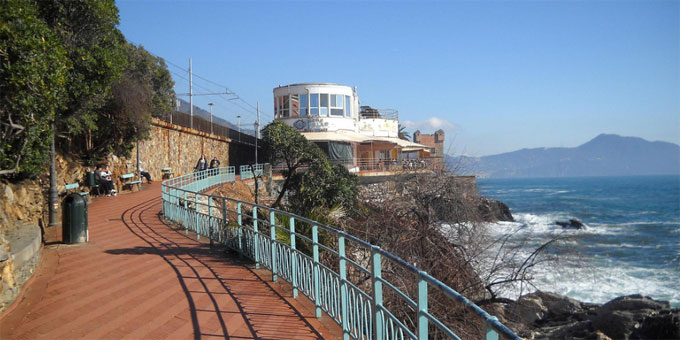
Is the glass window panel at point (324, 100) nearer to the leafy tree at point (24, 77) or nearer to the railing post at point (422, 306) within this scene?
the leafy tree at point (24, 77)

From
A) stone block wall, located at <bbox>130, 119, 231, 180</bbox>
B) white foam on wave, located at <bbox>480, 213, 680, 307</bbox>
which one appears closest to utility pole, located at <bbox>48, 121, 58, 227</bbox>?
stone block wall, located at <bbox>130, 119, 231, 180</bbox>

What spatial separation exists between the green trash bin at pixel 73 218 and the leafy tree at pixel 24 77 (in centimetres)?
105

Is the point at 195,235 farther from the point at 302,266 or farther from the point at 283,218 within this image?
the point at 302,266

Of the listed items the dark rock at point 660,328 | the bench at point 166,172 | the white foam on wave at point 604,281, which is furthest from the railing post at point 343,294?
the bench at point 166,172

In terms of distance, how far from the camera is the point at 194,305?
551 cm

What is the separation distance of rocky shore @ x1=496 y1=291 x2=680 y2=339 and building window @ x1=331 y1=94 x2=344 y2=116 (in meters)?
17.4

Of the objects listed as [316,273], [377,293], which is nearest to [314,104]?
[316,273]

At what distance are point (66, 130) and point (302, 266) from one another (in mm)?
13555

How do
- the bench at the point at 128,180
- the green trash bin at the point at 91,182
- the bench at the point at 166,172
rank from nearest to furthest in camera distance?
the green trash bin at the point at 91,182 < the bench at the point at 128,180 < the bench at the point at 166,172

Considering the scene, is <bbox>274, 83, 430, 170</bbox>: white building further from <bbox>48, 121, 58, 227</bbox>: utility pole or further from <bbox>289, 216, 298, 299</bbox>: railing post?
<bbox>289, 216, 298, 299</bbox>: railing post

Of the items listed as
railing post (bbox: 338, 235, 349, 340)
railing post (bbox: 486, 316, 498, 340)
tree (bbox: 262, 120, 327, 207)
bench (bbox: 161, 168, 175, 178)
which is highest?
tree (bbox: 262, 120, 327, 207)

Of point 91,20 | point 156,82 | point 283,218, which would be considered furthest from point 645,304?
point 156,82

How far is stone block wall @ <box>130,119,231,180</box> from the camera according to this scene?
76.9 feet

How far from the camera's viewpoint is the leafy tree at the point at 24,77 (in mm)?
7617
